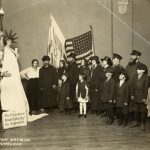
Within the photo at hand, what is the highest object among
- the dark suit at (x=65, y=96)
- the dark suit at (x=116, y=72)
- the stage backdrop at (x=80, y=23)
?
the stage backdrop at (x=80, y=23)

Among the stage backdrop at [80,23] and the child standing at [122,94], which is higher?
the stage backdrop at [80,23]

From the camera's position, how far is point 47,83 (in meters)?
10.6

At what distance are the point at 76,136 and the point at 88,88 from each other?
2.59 metres

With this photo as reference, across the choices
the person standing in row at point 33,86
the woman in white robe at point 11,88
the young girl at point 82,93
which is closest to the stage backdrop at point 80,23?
the person standing in row at point 33,86

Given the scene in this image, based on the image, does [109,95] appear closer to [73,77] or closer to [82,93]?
[82,93]

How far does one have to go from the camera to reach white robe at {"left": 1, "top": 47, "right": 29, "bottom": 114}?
8625 millimetres

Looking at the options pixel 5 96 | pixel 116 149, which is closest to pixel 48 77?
pixel 5 96

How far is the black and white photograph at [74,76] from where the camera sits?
793 centimetres

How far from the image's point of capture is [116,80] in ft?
30.5

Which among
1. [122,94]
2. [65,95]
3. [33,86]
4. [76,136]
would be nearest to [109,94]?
[122,94]

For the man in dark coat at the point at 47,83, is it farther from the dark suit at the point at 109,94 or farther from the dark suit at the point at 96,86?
the dark suit at the point at 109,94

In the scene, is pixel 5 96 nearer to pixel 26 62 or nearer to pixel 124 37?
pixel 26 62

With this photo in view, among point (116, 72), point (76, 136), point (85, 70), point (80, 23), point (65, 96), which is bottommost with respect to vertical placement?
point (76, 136)

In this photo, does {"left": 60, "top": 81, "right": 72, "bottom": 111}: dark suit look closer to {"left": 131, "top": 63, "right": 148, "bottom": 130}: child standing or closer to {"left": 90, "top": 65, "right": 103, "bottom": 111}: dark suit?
{"left": 90, "top": 65, "right": 103, "bottom": 111}: dark suit
